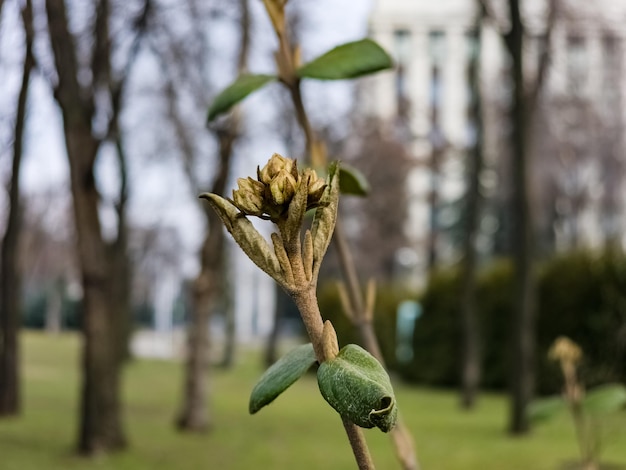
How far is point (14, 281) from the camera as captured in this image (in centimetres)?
1090

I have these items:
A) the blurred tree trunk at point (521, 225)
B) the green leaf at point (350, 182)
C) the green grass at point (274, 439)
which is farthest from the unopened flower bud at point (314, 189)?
the blurred tree trunk at point (521, 225)

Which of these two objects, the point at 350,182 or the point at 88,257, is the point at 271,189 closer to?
the point at 350,182

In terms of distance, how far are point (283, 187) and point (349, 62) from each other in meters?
0.68

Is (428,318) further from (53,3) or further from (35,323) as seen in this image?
(35,323)

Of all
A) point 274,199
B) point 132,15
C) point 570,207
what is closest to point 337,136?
point 570,207

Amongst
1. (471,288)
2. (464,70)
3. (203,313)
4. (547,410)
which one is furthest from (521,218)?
(464,70)

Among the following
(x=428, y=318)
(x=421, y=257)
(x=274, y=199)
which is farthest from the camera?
(x=421, y=257)

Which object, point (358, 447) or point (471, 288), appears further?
point (471, 288)

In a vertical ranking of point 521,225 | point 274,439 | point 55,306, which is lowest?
point 55,306

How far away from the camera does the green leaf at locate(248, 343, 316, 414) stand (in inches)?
30.5

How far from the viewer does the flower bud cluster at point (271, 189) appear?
61cm

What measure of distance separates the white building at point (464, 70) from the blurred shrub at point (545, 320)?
3063 mm

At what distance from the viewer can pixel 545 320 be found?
13.2 m

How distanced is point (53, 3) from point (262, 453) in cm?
450
